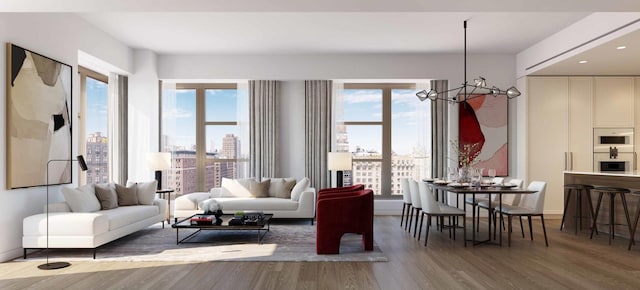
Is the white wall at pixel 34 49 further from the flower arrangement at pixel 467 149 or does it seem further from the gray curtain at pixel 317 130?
the flower arrangement at pixel 467 149

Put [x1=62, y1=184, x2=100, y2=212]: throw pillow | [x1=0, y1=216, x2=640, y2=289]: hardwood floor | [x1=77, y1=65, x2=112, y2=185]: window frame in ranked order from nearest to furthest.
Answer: [x1=0, y1=216, x2=640, y2=289]: hardwood floor → [x1=62, y1=184, x2=100, y2=212]: throw pillow → [x1=77, y1=65, x2=112, y2=185]: window frame

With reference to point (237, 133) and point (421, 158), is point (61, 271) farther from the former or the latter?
point (421, 158)

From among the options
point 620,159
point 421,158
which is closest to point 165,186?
point 421,158

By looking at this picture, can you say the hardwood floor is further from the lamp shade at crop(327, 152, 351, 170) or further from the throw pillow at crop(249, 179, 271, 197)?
the throw pillow at crop(249, 179, 271, 197)

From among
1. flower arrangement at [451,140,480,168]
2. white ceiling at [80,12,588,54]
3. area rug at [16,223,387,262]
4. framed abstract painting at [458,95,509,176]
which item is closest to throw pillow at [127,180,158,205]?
area rug at [16,223,387,262]

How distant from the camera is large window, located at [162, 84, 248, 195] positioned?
8.96 meters

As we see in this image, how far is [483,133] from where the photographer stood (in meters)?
8.47

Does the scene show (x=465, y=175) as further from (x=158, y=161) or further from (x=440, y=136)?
(x=158, y=161)

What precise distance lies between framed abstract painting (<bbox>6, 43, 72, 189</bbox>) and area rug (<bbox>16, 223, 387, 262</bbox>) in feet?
3.28

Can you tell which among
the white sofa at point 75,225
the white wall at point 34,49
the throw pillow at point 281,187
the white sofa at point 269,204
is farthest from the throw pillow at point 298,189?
the white wall at point 34,49

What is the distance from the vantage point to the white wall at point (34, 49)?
4820 millimetres

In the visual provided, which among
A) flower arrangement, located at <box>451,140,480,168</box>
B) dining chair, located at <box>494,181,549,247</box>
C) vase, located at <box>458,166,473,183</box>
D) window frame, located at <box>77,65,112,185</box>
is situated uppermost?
window frame, located at <box>77,65,112,185</box>

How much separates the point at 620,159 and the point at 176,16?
7.71 m

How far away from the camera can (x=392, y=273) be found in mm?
4316
